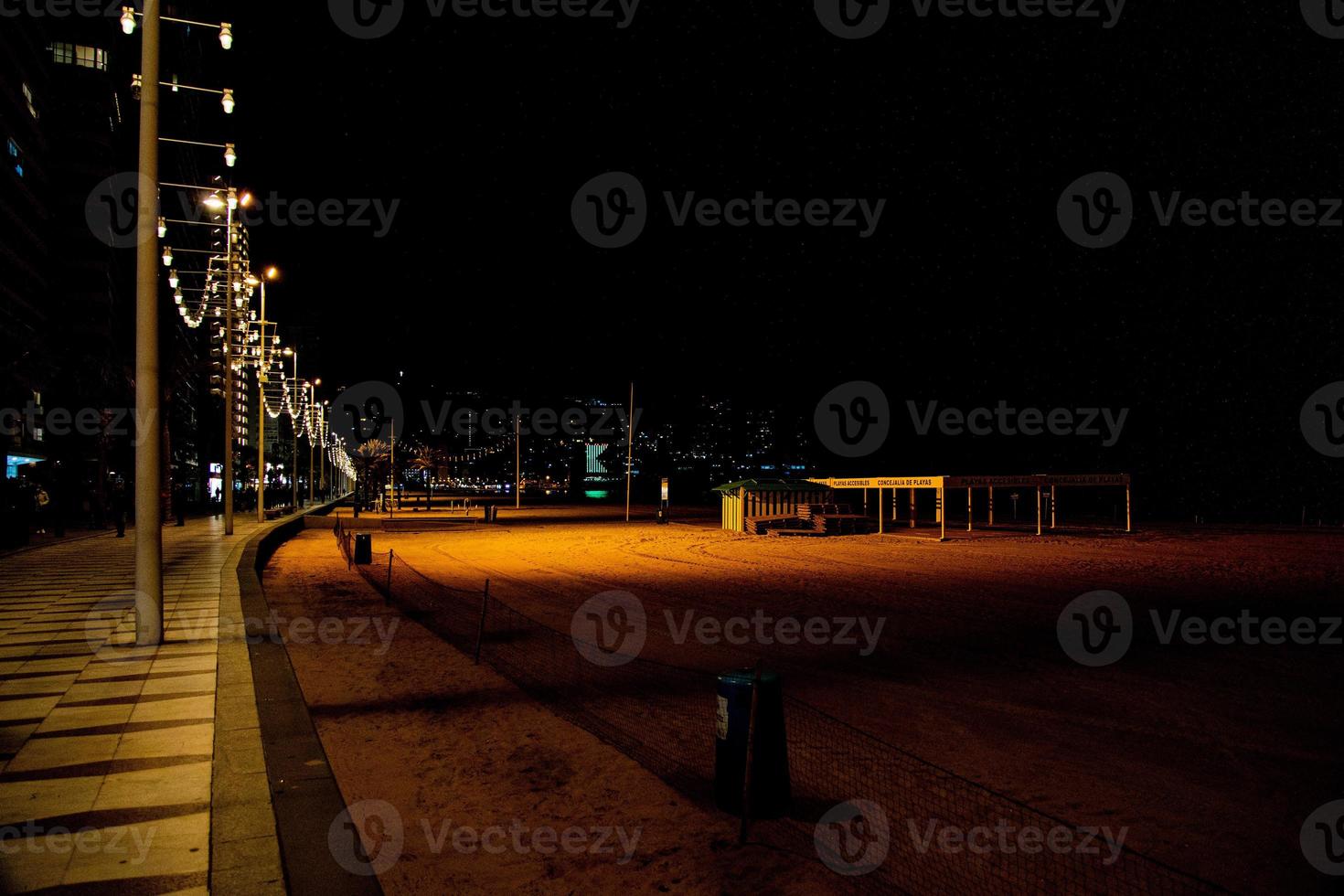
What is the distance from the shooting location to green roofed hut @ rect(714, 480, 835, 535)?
115 ft

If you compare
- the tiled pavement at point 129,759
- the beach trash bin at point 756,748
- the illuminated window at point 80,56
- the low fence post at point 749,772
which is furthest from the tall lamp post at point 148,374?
the illuminated window at point 80,56

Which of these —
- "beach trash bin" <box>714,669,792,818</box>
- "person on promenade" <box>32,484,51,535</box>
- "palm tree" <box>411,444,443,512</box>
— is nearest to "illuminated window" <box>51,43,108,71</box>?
"palm tree" <box>411,444,443,512</box>

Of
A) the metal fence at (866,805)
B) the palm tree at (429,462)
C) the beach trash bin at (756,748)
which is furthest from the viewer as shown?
the palm tree at (429,462)

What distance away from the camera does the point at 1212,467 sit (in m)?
54.7

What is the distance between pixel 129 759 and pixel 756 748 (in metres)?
4.35

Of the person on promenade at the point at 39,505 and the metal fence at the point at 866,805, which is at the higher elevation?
the person on promenade at the point at 39,505

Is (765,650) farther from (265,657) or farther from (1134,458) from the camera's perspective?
(1134,458)

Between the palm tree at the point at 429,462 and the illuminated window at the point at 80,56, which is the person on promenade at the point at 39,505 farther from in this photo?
the illuminated window at the point at 80,56

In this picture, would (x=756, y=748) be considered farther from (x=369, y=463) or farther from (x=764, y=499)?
(x=369, y=463)

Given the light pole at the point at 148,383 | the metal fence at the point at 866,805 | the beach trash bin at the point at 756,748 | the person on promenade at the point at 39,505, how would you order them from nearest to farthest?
1. the metal fence at the point at 866,805
2. the beach trash bin at the point at 756,748
3. the light pole at the point at 148,383
4. the person on promenade at the point at 39,505

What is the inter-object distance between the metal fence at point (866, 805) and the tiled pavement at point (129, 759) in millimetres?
2757

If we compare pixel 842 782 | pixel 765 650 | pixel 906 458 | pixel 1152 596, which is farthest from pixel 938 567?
pixel 906 458

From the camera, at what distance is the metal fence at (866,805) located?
14.6 feet

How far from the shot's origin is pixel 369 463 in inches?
2447
